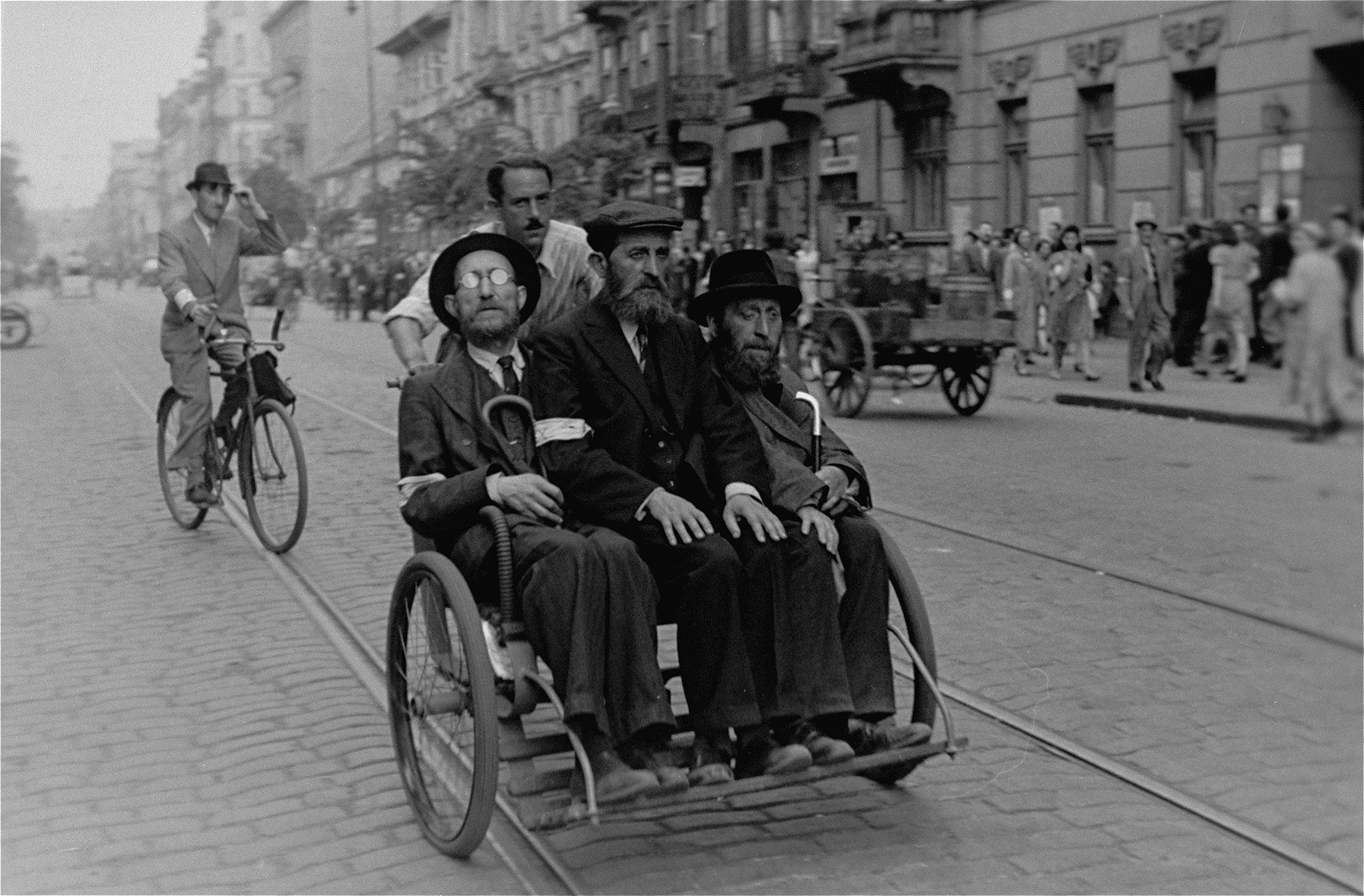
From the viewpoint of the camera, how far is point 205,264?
8594 mm

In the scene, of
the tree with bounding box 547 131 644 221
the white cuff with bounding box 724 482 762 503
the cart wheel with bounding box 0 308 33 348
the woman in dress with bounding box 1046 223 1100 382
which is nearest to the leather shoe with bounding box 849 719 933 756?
the white cuff with bounding box 724 482 762 503

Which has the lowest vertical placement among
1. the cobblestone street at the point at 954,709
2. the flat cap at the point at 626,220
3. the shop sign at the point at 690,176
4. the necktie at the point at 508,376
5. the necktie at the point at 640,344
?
the cobblestone street at the point at 954,709

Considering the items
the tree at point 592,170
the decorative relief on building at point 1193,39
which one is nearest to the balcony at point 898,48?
the decorative relief on building at point 1193,39

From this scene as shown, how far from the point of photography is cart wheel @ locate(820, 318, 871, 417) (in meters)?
14.5

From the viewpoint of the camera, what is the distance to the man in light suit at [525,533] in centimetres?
379

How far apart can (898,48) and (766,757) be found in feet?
17.5

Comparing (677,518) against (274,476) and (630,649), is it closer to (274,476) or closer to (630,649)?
(630,649)

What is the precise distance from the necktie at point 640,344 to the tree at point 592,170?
1972cm

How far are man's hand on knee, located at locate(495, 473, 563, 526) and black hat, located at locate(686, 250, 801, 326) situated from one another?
0.74 meters

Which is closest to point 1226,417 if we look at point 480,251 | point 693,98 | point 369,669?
point 480,251

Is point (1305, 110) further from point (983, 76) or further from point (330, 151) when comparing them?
point (330, 151)

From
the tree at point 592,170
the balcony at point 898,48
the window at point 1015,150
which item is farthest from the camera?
the tree at point 592,170

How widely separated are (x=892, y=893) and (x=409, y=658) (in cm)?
151

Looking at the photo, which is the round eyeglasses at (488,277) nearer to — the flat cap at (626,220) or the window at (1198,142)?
the flat cap at (626,220)
